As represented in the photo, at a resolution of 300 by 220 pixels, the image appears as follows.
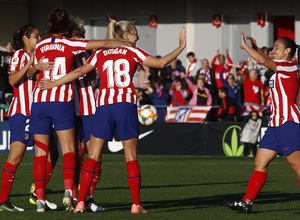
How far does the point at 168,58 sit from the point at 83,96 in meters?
1.14

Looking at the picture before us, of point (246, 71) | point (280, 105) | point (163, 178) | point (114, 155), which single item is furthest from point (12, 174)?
point (246, 71)

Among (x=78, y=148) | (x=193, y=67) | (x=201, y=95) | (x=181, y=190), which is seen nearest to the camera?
(x=78, y=148)

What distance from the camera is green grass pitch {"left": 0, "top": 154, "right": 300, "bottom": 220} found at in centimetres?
830

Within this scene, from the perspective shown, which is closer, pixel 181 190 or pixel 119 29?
pixel 119 29

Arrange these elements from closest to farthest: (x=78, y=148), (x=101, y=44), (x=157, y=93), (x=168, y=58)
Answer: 1. (x=168, y=58)
2. (x=101, y=44)
3. (x=78, y=148)
4. (x=157, y=93)

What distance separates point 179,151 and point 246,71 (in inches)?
156

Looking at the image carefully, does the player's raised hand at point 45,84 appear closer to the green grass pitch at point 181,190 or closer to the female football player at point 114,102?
the female football player at point 114,102

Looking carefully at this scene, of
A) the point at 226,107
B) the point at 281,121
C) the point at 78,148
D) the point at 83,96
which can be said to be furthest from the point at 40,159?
the point at 226,107

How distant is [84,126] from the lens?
8.61 meters

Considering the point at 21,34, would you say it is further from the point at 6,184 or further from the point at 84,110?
the point at 6,184

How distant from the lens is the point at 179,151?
64.0 feet

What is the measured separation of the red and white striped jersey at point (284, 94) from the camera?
324 inches

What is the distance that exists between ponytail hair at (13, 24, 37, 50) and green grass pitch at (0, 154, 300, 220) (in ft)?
6.16

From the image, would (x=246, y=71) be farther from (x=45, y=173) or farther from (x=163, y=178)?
(x=45, y=173)
